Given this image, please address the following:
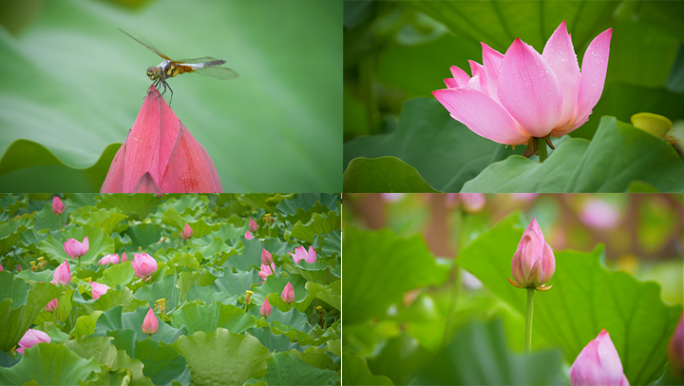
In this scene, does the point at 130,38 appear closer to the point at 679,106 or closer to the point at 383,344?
the point at 383,344

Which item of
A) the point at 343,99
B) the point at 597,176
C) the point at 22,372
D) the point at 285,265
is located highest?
the point at 343,99

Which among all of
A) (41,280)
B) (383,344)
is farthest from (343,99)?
(41,280)

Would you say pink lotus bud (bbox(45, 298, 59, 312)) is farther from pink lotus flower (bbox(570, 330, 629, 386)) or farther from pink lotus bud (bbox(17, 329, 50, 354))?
pink lotus flower (bbox(570, 330, 629, 386))

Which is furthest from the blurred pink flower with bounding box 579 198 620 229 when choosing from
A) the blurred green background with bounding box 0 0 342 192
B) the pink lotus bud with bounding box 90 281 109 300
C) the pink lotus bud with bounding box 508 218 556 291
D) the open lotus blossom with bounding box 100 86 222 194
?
the pink lotus bud with bounding box 90 281 109 300

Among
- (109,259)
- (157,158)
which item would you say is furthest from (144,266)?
(157,158)

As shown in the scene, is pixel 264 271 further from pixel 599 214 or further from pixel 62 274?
pixel 599 214

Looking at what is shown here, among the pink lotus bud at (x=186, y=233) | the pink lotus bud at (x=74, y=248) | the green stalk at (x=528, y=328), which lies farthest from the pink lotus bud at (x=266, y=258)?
the green stalk at (x=528, y=328)
